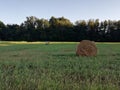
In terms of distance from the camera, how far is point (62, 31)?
290ft

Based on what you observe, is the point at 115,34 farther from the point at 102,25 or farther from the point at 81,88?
the point at 81,88

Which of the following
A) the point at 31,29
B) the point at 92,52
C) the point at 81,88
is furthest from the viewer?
the point at 31,29

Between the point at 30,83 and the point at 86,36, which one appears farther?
the point at 86,36

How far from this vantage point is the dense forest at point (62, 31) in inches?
3415

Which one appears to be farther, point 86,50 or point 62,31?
point 62,31

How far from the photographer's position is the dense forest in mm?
86750

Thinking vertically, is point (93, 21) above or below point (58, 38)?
above

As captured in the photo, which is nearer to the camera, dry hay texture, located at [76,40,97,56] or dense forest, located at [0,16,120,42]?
dry hay texture, located at [76,40,97,56]

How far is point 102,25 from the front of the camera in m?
91.6

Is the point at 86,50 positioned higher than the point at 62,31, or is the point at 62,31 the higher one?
the point at 62,31

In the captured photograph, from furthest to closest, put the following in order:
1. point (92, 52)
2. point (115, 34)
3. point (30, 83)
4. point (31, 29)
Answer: point (31, 29), point (115, 34), point (92, 52), point (30, 83)

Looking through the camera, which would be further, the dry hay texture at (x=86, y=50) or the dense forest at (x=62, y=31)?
the dense forest at (x=62, y=31)

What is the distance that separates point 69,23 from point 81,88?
88.8 meters

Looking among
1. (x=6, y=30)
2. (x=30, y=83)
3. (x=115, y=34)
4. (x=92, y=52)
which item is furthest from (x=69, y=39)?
(x=30, y=83)
